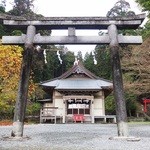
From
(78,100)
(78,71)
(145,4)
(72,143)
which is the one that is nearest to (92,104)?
(78,100)

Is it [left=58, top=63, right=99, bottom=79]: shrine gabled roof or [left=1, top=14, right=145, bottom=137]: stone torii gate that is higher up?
[left=58, top=63, right=99, bottom=79]: shrine gabled roof

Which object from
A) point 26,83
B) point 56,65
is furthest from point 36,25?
point 56,65

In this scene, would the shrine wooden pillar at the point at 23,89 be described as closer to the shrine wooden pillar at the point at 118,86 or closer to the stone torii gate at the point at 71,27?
the stone torii gate at the point at 71,27

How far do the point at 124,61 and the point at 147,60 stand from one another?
2862mm

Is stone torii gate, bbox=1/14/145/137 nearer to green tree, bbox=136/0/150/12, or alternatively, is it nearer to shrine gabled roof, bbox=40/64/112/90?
green tree, bbox=136/0/150/12

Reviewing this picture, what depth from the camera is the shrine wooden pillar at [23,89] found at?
32.9 feet

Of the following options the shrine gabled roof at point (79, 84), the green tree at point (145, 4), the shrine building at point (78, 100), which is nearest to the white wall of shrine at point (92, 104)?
the shrine building at point (78, 100)

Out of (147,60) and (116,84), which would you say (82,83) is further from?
(116,84)

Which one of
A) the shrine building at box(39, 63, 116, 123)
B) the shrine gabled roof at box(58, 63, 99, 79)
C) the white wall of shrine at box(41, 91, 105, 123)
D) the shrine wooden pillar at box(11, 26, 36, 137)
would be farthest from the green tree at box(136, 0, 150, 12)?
the shrine wooden pillar at box(11, 26, 36, 137)

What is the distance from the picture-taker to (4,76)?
23.0m

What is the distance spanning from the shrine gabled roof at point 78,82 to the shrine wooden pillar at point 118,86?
17466 mm

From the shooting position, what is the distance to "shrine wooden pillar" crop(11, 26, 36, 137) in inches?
395

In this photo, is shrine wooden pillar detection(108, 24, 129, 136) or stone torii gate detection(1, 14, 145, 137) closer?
shrine wooden pillar detection(108, 24, 129, 136)

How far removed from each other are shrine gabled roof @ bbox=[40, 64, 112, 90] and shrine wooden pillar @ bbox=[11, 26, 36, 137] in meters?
17.4
